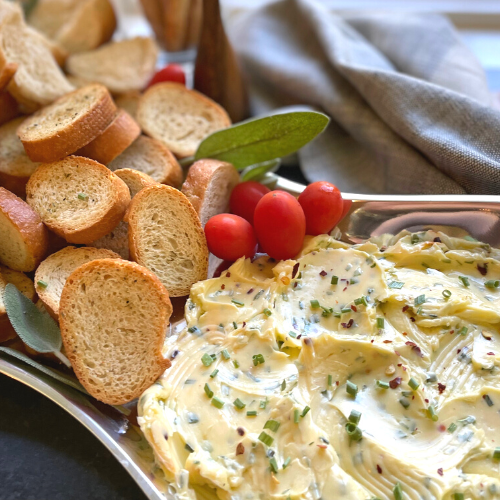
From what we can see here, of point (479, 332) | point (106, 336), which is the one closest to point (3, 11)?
point (106, 336)

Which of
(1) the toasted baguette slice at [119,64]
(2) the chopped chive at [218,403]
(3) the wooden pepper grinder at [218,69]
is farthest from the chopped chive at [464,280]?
(1) the toasted baguette slice at [119,64]

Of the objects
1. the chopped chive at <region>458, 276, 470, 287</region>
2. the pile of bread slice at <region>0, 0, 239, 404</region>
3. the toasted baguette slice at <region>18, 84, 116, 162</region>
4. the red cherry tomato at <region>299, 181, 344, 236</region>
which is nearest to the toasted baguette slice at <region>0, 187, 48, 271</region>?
the pile of bread slice at <region>0, 0, 239, 404</region>

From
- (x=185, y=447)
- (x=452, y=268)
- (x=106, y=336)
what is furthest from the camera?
(x=452, y=268)

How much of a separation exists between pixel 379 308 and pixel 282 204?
0.42 m

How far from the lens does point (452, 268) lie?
1447mm

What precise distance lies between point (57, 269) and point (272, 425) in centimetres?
80

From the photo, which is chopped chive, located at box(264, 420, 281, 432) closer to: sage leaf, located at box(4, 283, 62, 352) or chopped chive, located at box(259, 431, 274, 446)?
chopped chive, located at box(259, 431, 274, 446)

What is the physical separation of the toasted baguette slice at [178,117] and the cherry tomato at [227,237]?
525 millimetres

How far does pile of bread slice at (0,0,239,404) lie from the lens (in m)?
1.26

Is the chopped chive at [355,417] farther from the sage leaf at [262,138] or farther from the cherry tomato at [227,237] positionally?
the sage leaf at [262,138]

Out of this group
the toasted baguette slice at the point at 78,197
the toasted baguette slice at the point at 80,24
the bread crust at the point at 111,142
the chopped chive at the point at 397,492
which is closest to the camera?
the chopped chive at the point at 397,492

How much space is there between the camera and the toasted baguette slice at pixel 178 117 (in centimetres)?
196

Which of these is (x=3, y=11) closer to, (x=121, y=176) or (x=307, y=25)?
(x=121, y=176)

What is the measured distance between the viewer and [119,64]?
7.62ft
